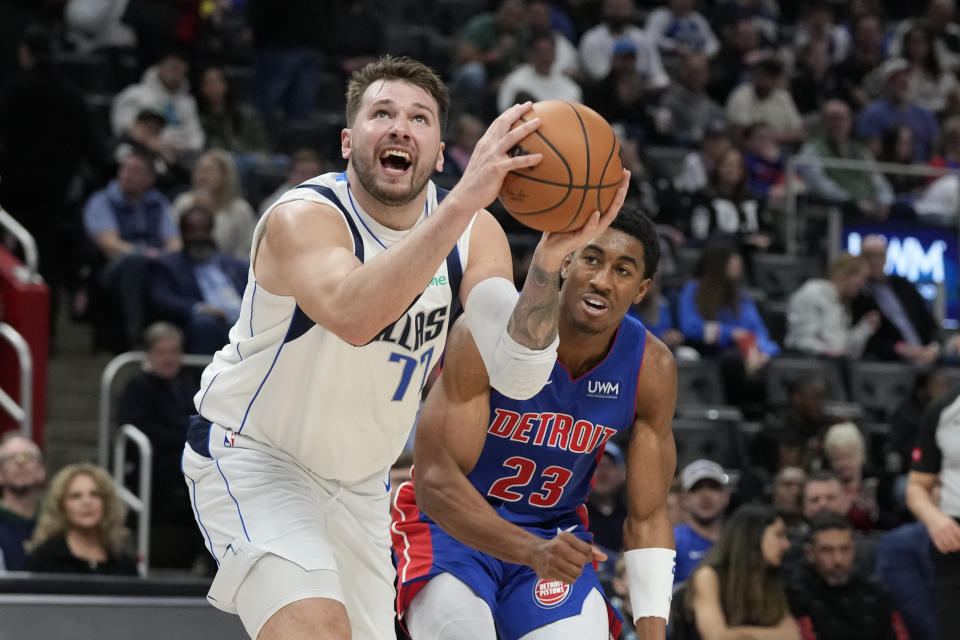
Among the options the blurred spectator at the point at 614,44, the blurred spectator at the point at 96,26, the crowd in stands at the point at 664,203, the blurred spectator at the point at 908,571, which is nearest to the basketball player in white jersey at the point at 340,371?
the crowd in stands at the point at 664,203

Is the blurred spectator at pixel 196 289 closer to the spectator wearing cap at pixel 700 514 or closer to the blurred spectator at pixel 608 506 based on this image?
the blurred spectator at pixel 608 506

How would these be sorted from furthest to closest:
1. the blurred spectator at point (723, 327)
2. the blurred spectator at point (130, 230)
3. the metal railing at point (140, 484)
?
the blurred spectator at point (723, 327) → the blurred spectator at point (130, 230) → the metal railing at point (140, 484)

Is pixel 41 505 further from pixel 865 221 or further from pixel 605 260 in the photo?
pixel 865 221

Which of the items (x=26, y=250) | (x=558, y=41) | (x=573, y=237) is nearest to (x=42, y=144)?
(x=26, y=250)

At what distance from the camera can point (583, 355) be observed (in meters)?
4.73

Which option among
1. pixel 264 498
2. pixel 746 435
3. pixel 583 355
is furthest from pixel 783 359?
pixel 264 498

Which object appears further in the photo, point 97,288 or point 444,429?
point 97,288

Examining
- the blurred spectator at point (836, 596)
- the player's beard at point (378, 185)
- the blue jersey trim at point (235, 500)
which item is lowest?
the blurred spectator at point (836, 596)

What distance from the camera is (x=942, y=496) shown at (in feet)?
21.5

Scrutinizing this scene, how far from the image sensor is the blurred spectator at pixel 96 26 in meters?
12.1

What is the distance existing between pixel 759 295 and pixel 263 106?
423 cm

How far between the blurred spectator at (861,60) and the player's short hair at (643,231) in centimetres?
1135

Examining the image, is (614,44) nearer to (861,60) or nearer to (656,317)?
(861,60)

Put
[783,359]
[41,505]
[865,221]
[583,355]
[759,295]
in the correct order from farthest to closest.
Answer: [865,221] → [759,295] → [783,359] → [41,505] → [583,355]
